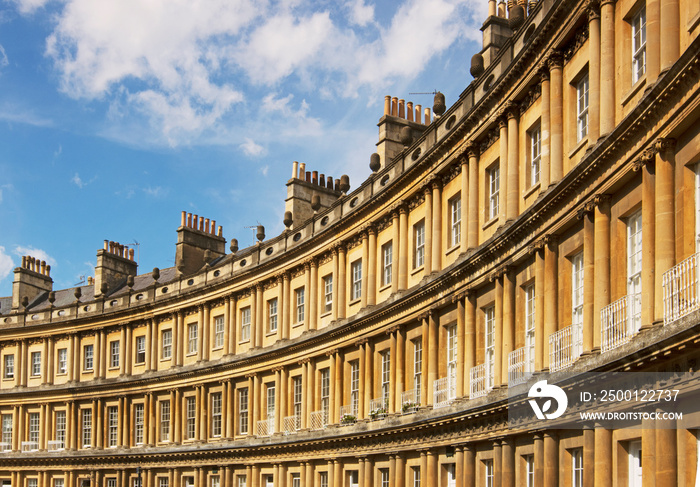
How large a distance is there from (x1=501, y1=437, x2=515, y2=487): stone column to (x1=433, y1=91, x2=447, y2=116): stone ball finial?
39.0 feet

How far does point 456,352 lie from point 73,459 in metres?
30.3

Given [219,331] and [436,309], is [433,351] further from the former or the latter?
[219,331]

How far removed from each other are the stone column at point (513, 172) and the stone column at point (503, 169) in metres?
0.36

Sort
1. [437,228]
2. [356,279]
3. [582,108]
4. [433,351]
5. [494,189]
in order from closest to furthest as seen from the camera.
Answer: [582,108], [494,189], [433,351], [437,228], [356,279]

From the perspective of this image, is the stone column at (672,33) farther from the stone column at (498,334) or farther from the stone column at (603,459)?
the stone column at (498,334)

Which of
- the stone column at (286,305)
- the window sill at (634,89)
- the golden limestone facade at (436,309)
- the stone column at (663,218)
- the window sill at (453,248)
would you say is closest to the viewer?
the stone column at (663,218)

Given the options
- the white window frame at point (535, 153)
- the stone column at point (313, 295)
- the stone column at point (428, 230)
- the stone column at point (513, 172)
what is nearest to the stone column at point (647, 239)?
the white window frame at point (535, 153)

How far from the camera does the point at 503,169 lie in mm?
24672

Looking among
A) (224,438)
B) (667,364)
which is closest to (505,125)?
(667,364)

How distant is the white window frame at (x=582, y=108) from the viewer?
20625 millimetres

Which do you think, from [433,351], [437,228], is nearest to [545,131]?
[437,228]

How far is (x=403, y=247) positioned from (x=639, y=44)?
46.7ft

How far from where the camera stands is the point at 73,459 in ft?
166

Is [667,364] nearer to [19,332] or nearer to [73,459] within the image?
[73,459]
